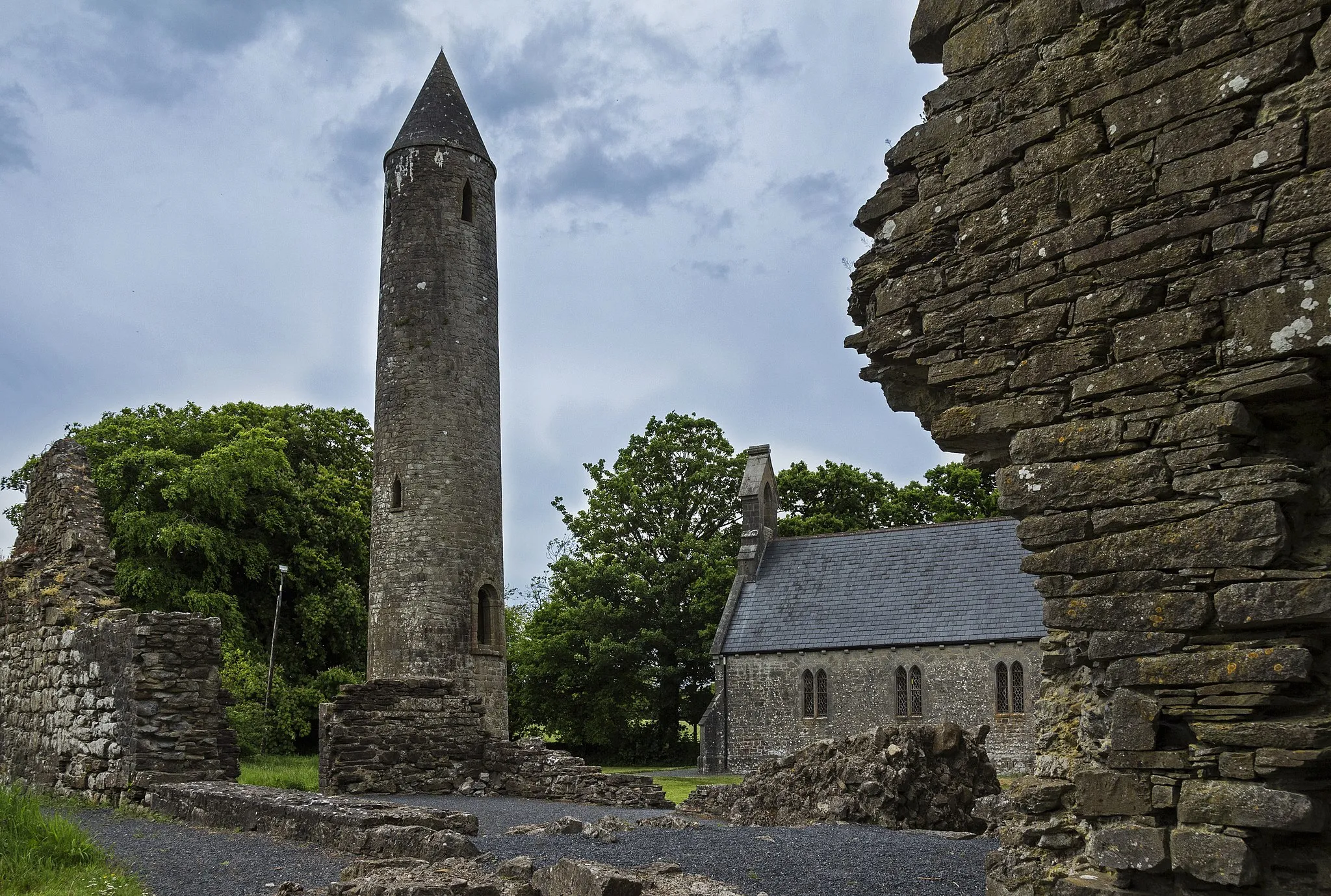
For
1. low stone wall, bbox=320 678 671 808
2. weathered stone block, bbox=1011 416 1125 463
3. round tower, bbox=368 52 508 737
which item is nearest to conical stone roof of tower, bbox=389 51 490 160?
round tower, bbox=368 52 508 737

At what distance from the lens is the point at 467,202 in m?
22.5

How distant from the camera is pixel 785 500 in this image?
43531mm

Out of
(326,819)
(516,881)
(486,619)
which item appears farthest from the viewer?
(486,619)

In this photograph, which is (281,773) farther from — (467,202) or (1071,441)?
(1071,441)

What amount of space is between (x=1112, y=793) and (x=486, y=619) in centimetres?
1753

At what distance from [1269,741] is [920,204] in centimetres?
303

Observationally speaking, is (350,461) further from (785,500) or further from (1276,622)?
(1276,622)

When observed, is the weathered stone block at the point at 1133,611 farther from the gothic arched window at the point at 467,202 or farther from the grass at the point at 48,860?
the gothic arched window at the point at 467,202

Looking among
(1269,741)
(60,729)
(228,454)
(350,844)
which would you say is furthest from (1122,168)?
(228,454)

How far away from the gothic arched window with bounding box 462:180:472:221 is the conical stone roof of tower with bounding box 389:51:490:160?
0.77 metres

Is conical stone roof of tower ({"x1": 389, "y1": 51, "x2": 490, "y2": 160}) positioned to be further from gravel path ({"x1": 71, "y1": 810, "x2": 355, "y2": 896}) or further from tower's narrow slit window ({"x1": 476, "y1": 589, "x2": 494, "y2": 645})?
gravel path ({"x1": 71, "y1": 810, "x2": 355, "y2": 896})

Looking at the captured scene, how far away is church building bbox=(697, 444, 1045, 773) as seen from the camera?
28.6 metres

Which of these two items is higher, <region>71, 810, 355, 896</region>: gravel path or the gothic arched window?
the gothic arched window

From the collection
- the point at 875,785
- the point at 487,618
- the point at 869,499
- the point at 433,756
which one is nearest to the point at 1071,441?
the point at 875,785
